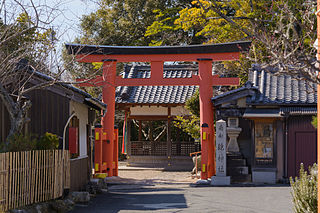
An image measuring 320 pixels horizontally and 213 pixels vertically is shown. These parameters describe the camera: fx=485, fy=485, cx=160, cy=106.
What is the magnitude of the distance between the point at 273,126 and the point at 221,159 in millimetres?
2674

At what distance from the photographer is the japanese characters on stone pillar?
743 inches

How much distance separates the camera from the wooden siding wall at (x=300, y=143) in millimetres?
19059

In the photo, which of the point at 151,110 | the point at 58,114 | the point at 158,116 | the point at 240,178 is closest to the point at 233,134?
the point at 240,178

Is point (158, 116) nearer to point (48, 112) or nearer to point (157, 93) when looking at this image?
point (157, 93)

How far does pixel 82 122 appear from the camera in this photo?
17391 mm

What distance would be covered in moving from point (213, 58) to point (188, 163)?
26.9 feet

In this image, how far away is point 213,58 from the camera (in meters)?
19.7

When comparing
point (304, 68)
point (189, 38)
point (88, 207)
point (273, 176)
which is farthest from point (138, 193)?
point (189, 38)

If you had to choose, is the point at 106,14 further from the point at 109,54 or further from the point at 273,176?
the point at 273,176

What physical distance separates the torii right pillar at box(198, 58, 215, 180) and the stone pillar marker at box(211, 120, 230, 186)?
46cm

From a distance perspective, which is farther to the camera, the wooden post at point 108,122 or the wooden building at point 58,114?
the wooden post at point 108,122

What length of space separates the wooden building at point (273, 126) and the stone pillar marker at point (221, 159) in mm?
1109

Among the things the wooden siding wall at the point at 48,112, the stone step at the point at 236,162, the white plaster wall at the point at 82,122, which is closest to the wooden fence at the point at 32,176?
Answer: the wooden siding wall at the point at 48,112

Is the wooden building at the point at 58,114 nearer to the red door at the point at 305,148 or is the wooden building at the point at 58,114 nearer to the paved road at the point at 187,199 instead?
the paved road at the point at 187,199
